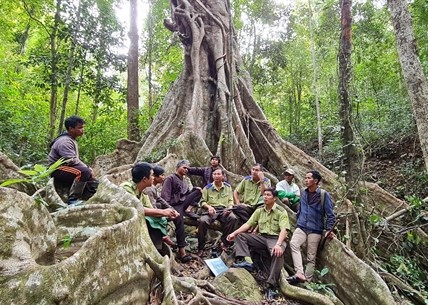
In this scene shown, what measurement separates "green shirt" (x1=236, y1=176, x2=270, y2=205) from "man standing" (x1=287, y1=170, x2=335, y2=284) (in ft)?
3.29

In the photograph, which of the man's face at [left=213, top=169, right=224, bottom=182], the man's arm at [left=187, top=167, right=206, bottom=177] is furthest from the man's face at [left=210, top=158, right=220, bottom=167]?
the man's face at [left=213, top=169, right=224, bottom=182]

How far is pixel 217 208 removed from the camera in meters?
6.14

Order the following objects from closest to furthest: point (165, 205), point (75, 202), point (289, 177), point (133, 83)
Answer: point (75, 202)
point (165, 205)
point (289, 177)
point (133, 83)

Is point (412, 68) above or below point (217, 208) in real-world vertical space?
above

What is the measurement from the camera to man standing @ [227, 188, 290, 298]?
16.3 feet

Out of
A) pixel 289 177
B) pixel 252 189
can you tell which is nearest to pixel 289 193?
pixel 289 177

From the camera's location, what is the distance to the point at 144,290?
3127mm

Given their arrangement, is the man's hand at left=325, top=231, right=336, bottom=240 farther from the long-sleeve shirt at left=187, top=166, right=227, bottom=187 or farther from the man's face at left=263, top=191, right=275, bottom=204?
the long-sleeve shirt at left=187, top=166, right=227, bottom=187

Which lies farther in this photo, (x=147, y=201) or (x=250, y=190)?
(x=250, y=190)

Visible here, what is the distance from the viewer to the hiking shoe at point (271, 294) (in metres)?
4.63

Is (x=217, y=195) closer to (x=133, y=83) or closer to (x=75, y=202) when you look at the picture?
(x=75, y=202)

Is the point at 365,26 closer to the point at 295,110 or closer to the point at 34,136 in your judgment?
the point at 295,110

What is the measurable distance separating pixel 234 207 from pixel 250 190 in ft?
2.06

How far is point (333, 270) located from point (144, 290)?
9.61 feet
